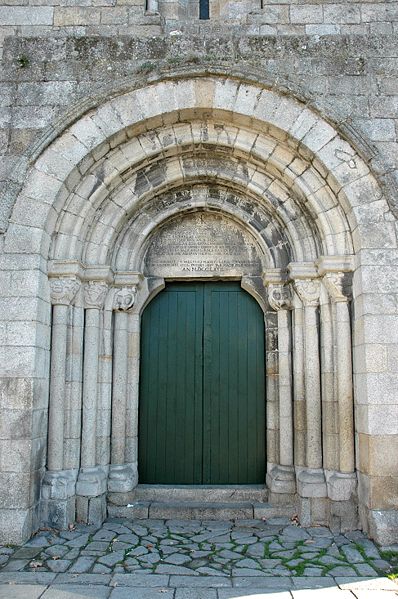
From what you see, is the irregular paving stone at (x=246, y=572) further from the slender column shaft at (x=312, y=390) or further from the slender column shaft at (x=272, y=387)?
the slender column shaft at (x=272, y=387)

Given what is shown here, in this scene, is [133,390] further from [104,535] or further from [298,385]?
[298,385]

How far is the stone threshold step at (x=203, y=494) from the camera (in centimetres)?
512

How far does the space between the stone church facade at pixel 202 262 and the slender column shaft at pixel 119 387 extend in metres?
0.01

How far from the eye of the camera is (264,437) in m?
5.38

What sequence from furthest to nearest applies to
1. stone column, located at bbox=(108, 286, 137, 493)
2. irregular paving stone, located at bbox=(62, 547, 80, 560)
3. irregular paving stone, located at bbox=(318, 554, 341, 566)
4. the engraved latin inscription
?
the engraved latin inscription
stone column, located at bbox=(108, 286, 137, 493)
irregular paving stone, located at bbox=(62, 547, 80, 560)
irregular paving stone, located at bbox=(318, 554, 341, 566)

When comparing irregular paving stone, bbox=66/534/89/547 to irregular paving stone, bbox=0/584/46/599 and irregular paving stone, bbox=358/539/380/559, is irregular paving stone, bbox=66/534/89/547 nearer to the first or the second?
irregular paving stone, bbox=0/584/46/599

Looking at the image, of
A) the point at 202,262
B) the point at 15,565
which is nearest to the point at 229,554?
the point at 15,565

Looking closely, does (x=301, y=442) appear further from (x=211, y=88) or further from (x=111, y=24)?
(x=111, y=24)

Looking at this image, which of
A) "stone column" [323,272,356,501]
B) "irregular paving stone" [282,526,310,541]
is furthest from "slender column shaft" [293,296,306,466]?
"irregular paving stone" [282,526,310,541]

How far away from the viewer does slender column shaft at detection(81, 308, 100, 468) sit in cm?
490

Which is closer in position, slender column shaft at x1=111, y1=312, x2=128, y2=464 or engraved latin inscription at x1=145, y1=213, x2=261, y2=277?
slender column shaft at x1=111, y1=312, x2=128, y2=464

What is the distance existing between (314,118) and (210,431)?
3293 mm

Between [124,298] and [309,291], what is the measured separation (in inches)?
73.9

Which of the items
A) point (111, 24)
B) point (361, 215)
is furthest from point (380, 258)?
point (111, 24)
